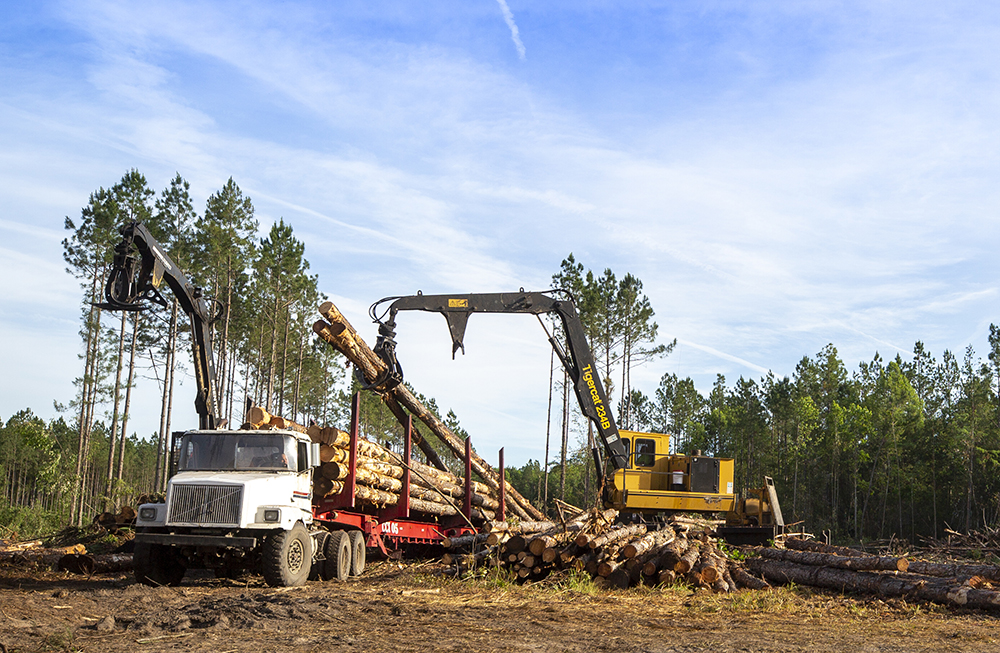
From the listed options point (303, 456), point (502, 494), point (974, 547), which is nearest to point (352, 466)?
point (303, 456)

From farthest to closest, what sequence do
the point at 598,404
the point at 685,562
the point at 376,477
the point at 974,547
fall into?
the point at 974,547 < the point at 598,404 < the point at 376,477 < the point at 685,562

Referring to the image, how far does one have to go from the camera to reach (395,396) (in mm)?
19703

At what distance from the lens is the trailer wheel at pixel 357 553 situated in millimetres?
15125

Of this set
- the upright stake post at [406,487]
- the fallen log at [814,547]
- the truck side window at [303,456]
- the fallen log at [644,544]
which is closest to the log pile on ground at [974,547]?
the fallen log at [814,547]

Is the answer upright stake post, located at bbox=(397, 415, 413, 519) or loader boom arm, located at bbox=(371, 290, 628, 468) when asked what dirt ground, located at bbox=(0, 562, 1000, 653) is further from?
loader boom arm, located at bbox=(371, 290, 628, 468)

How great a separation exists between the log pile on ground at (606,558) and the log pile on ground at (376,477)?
7.08 ft

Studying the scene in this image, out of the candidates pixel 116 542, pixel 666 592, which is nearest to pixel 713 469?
pixel 666 592

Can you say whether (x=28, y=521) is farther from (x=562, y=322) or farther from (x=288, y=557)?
(x=288, y=557)

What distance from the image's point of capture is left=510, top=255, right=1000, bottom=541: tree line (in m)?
53.7

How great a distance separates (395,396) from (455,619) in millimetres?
9799

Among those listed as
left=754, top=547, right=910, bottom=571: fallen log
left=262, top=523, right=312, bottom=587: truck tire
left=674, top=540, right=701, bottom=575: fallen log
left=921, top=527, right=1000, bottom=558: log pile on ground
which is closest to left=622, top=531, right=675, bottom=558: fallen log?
left=674, top=540, right=701, bottom=575: fallen log

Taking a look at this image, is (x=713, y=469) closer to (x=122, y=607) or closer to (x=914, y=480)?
(x=122, y=607)

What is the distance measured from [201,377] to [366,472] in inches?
155

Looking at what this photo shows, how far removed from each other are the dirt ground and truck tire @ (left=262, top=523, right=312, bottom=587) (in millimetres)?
310
